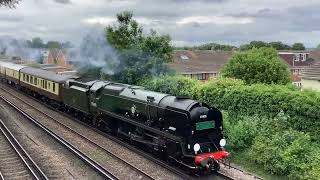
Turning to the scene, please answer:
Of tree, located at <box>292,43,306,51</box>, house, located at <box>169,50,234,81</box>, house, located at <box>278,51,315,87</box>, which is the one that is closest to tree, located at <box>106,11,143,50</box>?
house, located at <box>169,50,234,81</box>

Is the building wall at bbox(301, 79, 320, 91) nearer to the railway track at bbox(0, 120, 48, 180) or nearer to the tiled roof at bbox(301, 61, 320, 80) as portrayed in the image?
the tiled roof at bbox(301, 61, 320, 80)

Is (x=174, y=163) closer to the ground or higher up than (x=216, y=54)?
closer to the ground

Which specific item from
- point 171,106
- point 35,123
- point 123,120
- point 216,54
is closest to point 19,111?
point 35,123

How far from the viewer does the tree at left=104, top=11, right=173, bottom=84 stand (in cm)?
3469

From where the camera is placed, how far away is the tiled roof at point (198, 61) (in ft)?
194

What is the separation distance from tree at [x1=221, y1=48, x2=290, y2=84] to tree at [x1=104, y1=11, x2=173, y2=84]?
643 centimetres

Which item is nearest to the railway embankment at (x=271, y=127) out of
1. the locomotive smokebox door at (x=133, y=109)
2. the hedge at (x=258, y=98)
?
the hedge at (x=258, y=98)

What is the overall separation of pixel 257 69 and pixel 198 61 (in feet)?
96.8

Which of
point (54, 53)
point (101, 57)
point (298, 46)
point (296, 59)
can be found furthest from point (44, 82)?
point (298, 46)

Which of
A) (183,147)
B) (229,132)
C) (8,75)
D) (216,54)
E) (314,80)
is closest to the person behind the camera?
(183,147)

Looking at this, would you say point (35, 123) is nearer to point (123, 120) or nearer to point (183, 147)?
point (123, 120)

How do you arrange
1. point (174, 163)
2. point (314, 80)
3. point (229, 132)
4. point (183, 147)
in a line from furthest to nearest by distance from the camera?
point (314, 80) < point (229, 132) < point (174, 163) < point (183, 147)

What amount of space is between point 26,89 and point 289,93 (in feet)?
105

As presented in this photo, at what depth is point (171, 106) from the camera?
1738 centimetres
